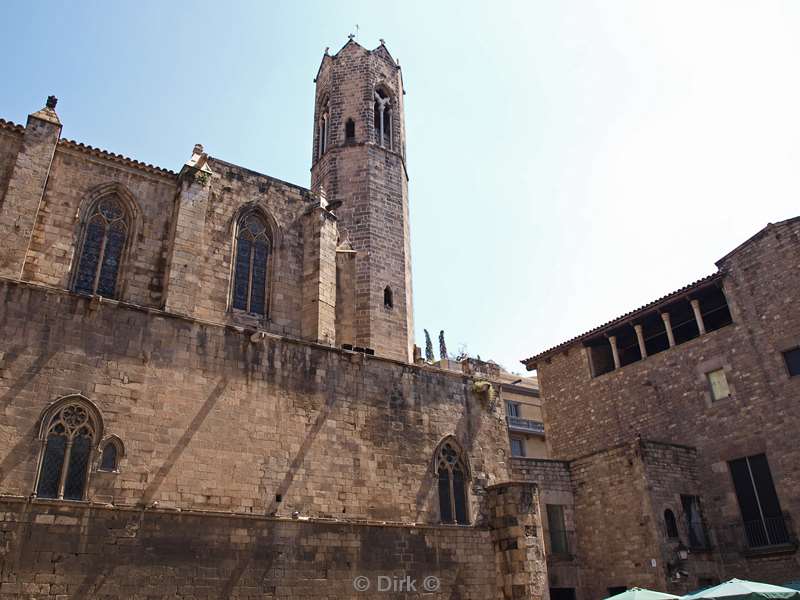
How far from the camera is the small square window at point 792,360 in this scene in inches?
711

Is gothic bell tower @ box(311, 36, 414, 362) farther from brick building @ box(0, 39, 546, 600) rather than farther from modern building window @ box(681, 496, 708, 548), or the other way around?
modern building window @ box(681, 496, 708, 548)

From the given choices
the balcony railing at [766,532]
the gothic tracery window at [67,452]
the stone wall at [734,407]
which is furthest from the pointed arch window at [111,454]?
the balcony railing at [766,532]

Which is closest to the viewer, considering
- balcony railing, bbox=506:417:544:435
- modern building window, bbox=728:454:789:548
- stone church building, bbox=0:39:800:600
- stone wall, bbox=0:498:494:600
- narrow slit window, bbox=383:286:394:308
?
stone wall, bbox=0:498:494:600

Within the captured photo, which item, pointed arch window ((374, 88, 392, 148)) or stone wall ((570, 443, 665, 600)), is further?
pointed arch window ((374, 88, 392, 148))

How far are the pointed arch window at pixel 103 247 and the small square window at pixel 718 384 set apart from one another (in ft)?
55.9

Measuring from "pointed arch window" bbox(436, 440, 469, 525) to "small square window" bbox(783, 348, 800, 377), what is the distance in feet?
Answer: 32.7

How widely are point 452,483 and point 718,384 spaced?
9.80 metres

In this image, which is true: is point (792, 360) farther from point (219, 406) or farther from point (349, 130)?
point (219, 406)

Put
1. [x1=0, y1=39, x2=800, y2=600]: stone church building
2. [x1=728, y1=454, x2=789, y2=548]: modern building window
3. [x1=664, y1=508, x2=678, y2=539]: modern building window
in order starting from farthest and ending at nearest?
[x1=664, y1=508, x2=678, y2=539]: modern building window → [x1=728, y1=454, x2=789, y2=548]: modern building window → [x1=0, y1=39, x2=800, y2=600]: stone church building

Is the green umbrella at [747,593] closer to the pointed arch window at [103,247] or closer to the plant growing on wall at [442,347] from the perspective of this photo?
the pointed arch window at [103,247]

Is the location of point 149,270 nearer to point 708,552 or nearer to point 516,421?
point 708,552

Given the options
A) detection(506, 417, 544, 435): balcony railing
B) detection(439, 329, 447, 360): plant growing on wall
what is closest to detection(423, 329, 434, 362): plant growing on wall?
detection(439, 329, 447, 360): plant growing on wall

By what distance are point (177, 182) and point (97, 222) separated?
214cm

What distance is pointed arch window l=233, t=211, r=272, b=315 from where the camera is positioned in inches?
655
